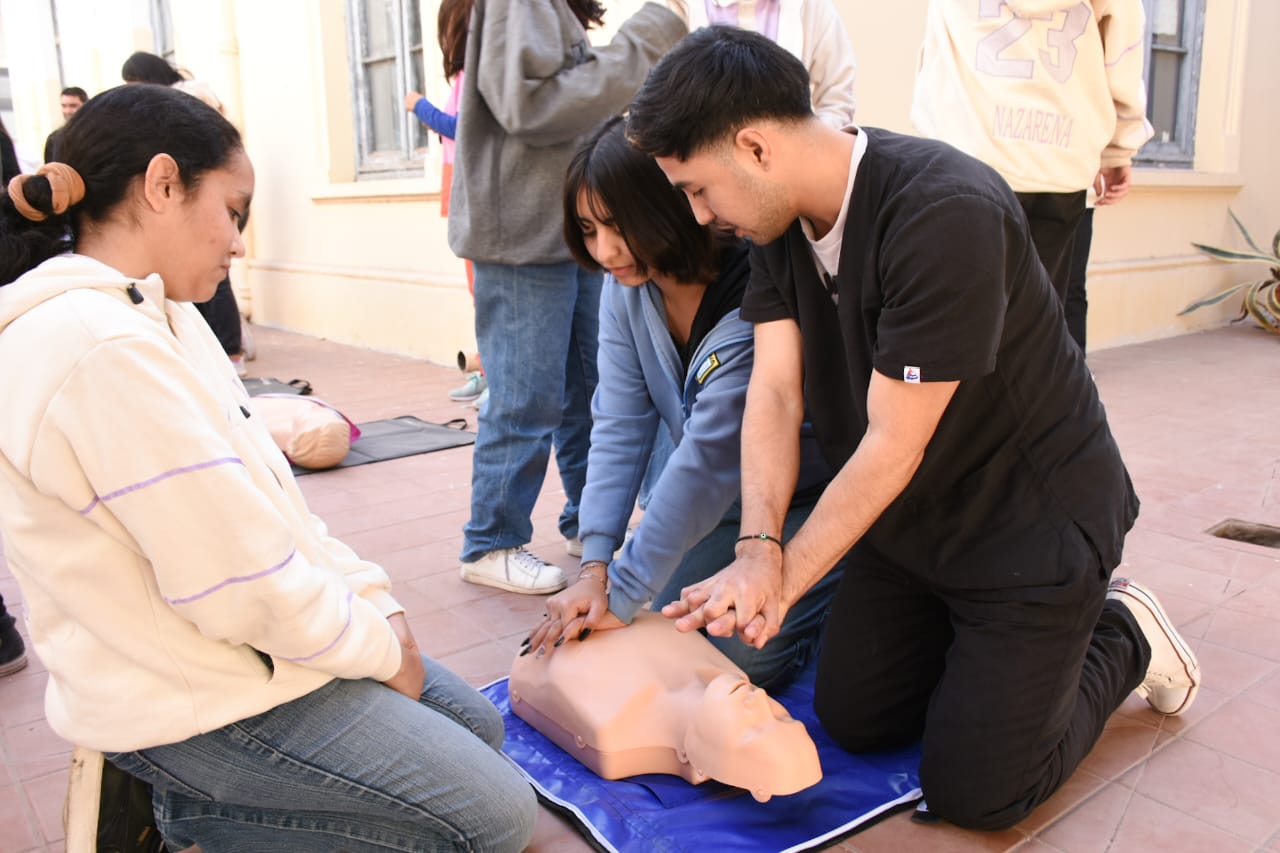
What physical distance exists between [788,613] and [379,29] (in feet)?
21.3

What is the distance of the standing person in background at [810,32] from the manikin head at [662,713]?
5.74 feet

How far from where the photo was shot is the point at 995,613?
188cm

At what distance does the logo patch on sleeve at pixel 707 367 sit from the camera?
226 centimetres

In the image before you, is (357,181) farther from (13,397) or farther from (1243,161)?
(13,397)

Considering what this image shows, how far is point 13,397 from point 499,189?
Answer: 1.77 m

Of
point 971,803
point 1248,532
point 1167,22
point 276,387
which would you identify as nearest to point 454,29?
point 971,803

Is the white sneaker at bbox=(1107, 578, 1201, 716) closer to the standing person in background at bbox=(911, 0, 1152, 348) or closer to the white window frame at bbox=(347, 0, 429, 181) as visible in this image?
the standing person in background at bbox=(911, 0, 1152, 348)

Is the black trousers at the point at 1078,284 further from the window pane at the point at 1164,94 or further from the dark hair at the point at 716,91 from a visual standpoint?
the window pane at the point at 1164,94

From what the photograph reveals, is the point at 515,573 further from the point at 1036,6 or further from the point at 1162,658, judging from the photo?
the point at 1036,6

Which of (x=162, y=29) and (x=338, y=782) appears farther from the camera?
(x=162, y=29)

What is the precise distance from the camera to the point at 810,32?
308 centimetres

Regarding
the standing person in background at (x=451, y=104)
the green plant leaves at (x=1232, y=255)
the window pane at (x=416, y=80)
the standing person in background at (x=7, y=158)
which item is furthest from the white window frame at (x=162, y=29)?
the green plant leaves at (x=1232, y=255)

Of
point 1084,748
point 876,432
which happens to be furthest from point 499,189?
point 1084,748

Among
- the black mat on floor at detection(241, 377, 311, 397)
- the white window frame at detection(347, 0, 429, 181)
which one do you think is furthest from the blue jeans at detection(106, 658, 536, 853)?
the white window frame at detection(347, 0, 429, 181)
